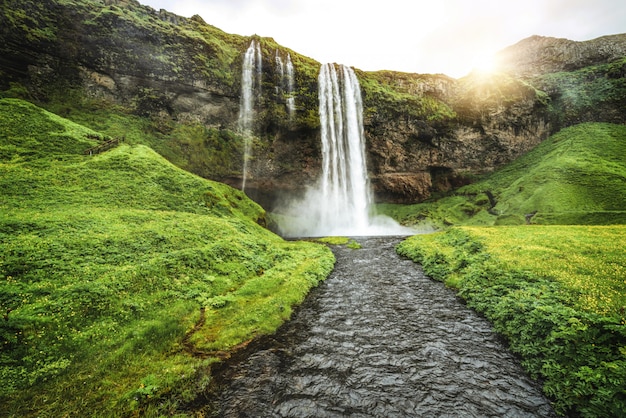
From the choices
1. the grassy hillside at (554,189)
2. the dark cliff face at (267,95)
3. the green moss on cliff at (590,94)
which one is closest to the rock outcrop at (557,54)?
the dark cliff face at (267,95)

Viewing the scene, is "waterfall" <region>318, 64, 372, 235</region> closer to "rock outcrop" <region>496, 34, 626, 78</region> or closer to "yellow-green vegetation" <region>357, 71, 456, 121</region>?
"yellow-green vegetation" <region>357, 71, 456, 121</region>

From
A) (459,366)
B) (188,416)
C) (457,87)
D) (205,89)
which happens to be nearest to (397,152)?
(457,87)

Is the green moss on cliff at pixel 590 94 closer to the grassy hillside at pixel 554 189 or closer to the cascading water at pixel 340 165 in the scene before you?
the grassy hillside at pixel 554 189

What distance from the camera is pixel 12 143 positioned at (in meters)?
23.2

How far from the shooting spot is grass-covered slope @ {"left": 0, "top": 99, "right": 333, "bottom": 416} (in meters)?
7.67

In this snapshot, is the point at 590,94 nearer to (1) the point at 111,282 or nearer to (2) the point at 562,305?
(2) the point at 562,305

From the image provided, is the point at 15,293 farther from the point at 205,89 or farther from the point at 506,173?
the point at 506,173

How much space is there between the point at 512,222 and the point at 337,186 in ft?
110

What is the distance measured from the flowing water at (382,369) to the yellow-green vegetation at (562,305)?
78 cm

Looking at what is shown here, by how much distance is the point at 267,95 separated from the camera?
52812mm

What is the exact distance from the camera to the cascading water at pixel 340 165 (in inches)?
2285

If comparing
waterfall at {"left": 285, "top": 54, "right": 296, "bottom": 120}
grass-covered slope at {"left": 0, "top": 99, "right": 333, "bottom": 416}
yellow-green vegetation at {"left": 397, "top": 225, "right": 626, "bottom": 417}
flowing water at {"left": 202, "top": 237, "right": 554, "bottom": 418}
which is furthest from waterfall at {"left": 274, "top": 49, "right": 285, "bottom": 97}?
flowing water at {"left": 202, "top": 237, "right": 554, "bottom": 418}

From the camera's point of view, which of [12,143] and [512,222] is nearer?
[12,143]

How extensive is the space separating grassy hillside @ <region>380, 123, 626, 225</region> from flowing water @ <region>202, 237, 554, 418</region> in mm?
34570
